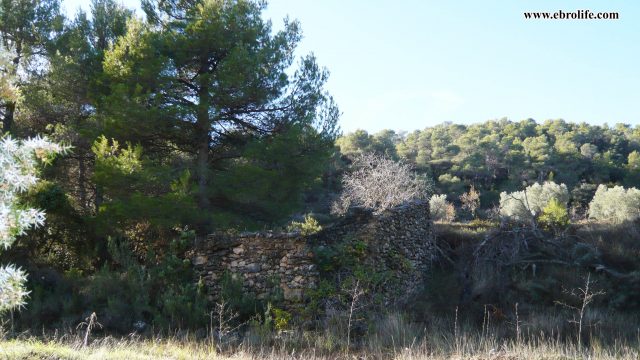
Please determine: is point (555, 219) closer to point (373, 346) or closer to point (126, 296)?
point (373, 346)

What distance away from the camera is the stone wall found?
9.83 meters

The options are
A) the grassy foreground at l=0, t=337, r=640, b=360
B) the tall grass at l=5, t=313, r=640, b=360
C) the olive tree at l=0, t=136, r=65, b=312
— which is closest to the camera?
the olive tree at l=0, t=136, r=65, b=312

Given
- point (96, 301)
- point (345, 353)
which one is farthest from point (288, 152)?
point (345, 353)

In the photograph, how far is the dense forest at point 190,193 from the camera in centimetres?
980

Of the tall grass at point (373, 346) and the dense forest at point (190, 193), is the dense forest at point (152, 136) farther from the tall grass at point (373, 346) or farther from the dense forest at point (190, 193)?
the tall grass at point (373, 346)

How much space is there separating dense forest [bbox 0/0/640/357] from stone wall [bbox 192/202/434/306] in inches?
10.5

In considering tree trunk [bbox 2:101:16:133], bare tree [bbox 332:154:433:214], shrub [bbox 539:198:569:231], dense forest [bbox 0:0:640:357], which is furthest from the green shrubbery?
bare tree [bbox 332:154:433:214]

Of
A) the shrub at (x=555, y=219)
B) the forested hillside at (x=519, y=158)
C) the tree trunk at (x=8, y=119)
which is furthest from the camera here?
the forested hillside at (x=519, y=158)

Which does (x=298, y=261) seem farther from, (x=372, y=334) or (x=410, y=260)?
(x=410, y=260)

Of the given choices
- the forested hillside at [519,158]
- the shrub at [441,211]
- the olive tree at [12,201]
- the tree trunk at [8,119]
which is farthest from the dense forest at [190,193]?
the forested hillside at [519,158]

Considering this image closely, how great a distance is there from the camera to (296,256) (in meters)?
9.86

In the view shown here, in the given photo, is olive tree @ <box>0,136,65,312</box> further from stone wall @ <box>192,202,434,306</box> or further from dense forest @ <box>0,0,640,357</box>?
stone wall @ <box>192,202,434,306</box>

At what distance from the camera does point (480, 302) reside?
10547 millimetres

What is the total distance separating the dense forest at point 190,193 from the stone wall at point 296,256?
0.27 m
